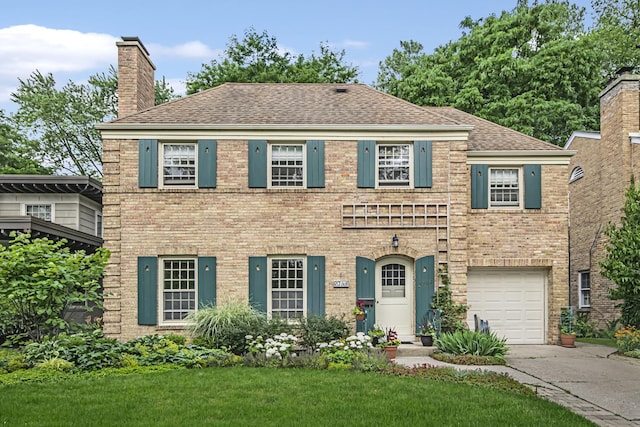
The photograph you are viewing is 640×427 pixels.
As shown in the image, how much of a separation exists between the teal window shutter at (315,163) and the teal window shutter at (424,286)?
3095 mm

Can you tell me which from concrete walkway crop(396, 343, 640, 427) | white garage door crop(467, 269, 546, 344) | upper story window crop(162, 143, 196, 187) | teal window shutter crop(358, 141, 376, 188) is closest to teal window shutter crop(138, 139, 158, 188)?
upper story window crop(162, 143, 196, 187)

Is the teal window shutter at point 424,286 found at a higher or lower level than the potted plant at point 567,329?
higher

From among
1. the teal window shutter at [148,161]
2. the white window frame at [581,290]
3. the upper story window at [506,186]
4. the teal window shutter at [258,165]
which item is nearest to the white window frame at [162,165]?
the teal window shutter at [148,161]

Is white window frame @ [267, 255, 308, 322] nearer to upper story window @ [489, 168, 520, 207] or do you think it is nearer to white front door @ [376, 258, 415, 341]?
white front door @ [376, 258, 415, 341]

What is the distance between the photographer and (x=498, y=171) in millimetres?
16422

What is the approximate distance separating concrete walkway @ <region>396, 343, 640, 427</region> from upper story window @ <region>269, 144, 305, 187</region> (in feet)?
15.6

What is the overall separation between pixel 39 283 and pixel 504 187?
36.8 ft

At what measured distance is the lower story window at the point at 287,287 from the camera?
49.6ft

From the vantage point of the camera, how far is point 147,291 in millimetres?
14891

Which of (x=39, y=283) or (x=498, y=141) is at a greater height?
(x=498, y=141)

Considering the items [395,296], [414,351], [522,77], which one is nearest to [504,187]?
[395,296]

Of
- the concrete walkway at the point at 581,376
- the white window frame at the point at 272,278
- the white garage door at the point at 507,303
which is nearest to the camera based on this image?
the concrete walkway at the point at 581,376

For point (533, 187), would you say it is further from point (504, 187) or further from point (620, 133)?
point (620, 133)

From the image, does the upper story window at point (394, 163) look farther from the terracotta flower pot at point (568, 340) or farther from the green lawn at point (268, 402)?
the green lawn at point (268, 402)
